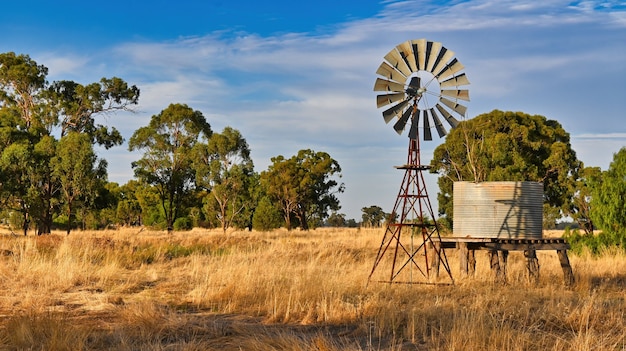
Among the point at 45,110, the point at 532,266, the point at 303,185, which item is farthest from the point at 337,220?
the point at 532,266

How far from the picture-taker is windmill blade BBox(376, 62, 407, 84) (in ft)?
40.0

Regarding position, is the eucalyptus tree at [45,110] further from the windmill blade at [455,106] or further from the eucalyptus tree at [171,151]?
the windmill blade at [455,106]

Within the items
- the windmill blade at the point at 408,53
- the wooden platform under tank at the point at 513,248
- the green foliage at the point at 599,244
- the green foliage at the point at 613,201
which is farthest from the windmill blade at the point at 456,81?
the green foliage at the point at 613,201

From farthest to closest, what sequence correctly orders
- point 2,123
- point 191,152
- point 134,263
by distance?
point 191,152, point 2,123, point 134,263

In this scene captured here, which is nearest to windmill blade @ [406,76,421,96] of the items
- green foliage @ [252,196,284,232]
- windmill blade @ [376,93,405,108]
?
windmill blade @ [376,93,405,108]

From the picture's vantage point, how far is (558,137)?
3869 centimetres

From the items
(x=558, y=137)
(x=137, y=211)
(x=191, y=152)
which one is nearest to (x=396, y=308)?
(x=558, y=137)

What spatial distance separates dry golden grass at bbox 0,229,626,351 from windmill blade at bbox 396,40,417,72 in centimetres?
407

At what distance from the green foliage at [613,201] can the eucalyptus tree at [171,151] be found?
26637 mm

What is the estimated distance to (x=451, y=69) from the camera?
12.2m

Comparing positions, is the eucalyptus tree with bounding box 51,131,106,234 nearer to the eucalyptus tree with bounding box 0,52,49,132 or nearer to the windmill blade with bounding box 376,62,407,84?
the eucalyptus tree with bounding box 0,52,49,132

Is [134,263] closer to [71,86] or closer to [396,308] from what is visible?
[396,308]

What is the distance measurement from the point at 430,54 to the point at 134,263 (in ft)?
26.8

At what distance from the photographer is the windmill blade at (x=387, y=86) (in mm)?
12195
